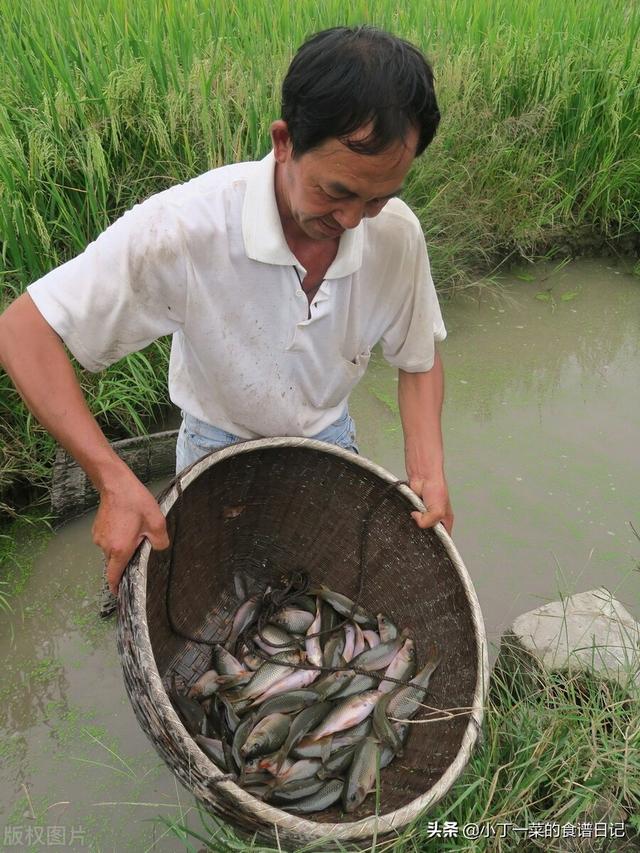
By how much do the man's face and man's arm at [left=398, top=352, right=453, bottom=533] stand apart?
57 cm

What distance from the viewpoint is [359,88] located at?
133 centimetres

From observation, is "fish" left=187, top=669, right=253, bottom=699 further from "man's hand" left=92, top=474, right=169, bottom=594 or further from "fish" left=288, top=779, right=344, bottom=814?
"man's hand" left=92, top=474, right=169, bottom=594

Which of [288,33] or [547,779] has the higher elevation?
[288,33]

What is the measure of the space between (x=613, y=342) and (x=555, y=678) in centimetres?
257

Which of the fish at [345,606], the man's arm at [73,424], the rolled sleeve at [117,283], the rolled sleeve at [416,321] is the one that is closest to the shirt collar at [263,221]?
the rolled sleeve at [117,283]

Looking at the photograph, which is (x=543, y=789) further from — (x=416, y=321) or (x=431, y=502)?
(x=416, y=321)

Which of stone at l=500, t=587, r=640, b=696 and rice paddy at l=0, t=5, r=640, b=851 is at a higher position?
rice paddy at l=0, t=5, r=640, b=851

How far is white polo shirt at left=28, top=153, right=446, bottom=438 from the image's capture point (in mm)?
1538

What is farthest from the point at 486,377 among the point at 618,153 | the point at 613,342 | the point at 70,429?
the point at 70,429

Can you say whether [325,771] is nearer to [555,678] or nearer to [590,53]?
[555,678]

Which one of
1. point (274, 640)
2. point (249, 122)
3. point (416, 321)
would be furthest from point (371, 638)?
point (249, 122)

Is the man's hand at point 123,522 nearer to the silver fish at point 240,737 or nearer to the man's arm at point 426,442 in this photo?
the silver fish at point 240,737

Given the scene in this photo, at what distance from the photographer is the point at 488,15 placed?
465 centimetres

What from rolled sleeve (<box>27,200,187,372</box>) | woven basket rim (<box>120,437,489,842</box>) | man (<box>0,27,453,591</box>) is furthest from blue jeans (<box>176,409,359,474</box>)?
rolled sleeve (<box>27,200,187,372</box>)
